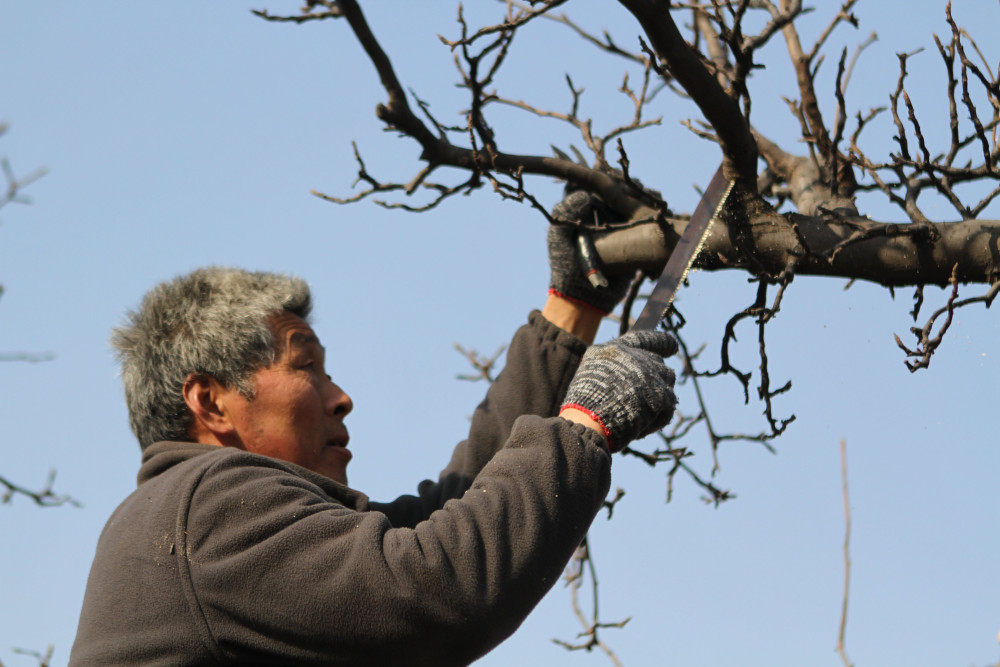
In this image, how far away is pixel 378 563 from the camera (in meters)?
2.11

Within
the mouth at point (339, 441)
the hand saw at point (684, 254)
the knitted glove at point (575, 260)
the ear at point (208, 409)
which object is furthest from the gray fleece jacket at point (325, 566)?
the knitted glove at point (575, 260)

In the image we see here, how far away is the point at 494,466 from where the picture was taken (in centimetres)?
230

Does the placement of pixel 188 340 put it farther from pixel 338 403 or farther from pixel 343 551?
pixel 343 551

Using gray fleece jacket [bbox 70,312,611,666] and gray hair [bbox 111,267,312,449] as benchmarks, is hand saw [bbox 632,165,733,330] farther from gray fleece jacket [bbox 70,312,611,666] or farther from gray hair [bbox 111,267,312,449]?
gray hair [bbox 111,267,312,449]

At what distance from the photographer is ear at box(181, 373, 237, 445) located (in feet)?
9.42

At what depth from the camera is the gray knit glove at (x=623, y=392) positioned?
241cm

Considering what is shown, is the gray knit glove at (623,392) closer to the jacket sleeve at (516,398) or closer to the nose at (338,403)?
the jacket sleeve at (516,398)

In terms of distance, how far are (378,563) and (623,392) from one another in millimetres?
710

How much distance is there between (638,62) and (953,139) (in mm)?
1428

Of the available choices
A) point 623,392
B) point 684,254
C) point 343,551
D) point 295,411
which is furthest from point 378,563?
point 684,254

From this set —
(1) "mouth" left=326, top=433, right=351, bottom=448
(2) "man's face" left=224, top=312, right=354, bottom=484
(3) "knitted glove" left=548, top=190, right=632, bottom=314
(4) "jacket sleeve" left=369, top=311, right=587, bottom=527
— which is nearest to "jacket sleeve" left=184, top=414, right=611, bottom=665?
(2) "man's face" left=224, top=312, right=354, bottom=484

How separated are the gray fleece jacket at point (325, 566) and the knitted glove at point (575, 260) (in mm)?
997

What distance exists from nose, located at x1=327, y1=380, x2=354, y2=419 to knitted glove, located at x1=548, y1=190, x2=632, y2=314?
77cm

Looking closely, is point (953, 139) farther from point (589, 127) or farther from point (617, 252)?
point (589, 127)
